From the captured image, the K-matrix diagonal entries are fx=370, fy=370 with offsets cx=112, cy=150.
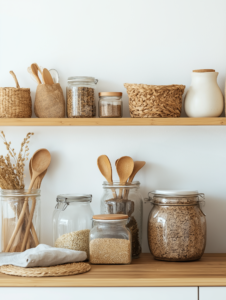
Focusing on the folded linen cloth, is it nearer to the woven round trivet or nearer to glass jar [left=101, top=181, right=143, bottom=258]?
the woven round trivet

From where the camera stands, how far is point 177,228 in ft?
4.51

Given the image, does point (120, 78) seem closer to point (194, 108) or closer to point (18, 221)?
point (194, 108)

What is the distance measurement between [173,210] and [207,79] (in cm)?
55

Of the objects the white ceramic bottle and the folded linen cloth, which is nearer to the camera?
the folded linen cloth

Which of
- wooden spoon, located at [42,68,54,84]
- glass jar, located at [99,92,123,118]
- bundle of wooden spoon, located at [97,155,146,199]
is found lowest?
bundle of wooden spoon, located at [97,155,146,199]

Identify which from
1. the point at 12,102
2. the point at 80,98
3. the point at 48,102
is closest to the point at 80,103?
the point at 80,98

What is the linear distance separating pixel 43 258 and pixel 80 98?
0.63 metres

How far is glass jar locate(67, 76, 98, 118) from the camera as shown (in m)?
1.49

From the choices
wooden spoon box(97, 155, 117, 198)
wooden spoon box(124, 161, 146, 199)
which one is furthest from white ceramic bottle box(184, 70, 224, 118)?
wooden spoon box(97, 155, 117, 198)

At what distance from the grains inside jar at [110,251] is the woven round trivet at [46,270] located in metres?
0.09

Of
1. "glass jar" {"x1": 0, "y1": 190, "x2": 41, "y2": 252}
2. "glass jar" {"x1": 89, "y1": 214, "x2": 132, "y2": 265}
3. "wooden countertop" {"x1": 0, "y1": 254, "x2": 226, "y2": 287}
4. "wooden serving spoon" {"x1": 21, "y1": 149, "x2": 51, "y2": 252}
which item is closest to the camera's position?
"wooden countertop" {"x1": 0, "y1": 254, "x2": 226, "y2": 287}

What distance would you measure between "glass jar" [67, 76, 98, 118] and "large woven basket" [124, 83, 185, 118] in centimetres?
17

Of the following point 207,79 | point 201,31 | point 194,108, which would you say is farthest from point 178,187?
point 201,31

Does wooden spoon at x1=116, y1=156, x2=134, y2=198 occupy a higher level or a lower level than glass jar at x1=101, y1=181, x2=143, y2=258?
higher
